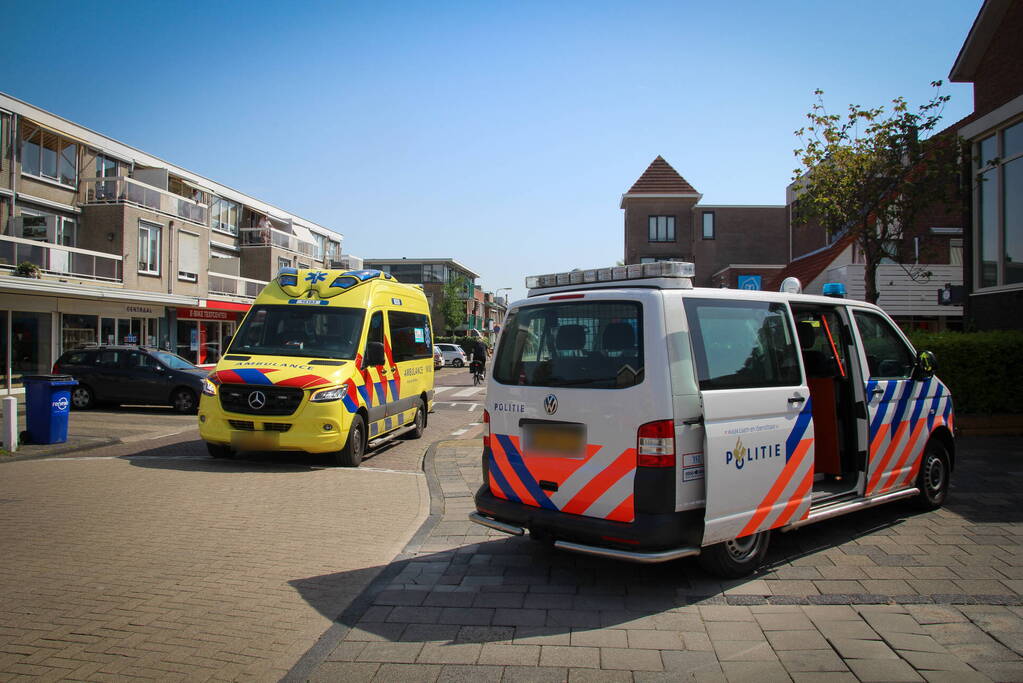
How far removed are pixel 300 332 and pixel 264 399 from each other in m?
1.42

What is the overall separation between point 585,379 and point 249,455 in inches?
290

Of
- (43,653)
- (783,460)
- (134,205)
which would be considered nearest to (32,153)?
(134,205)

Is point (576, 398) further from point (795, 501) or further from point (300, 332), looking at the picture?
point (300, 332)

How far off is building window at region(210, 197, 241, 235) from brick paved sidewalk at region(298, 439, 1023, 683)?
39178 mm

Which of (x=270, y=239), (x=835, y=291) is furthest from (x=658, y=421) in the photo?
(x=270, y=239)

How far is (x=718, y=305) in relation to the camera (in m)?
4.80

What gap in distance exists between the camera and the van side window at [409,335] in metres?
11.5

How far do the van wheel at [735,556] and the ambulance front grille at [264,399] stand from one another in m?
5.97

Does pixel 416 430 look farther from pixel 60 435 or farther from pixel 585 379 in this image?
pixel 585 379

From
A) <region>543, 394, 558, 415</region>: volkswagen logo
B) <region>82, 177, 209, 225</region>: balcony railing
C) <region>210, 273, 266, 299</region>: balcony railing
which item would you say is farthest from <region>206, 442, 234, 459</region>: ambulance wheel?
<region>210, 273, 266, 299</region>: balcony railing

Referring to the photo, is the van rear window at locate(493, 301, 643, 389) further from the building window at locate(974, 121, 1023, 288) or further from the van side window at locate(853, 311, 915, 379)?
the building window at locate(974, 121, 1023, 288)

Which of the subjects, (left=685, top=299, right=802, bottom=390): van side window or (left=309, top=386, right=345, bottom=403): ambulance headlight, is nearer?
(left=685, top=299, right=802, bottom=390): van side window

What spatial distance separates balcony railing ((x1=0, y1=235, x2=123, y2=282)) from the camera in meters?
21.5

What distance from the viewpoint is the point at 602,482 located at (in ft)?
14.8
